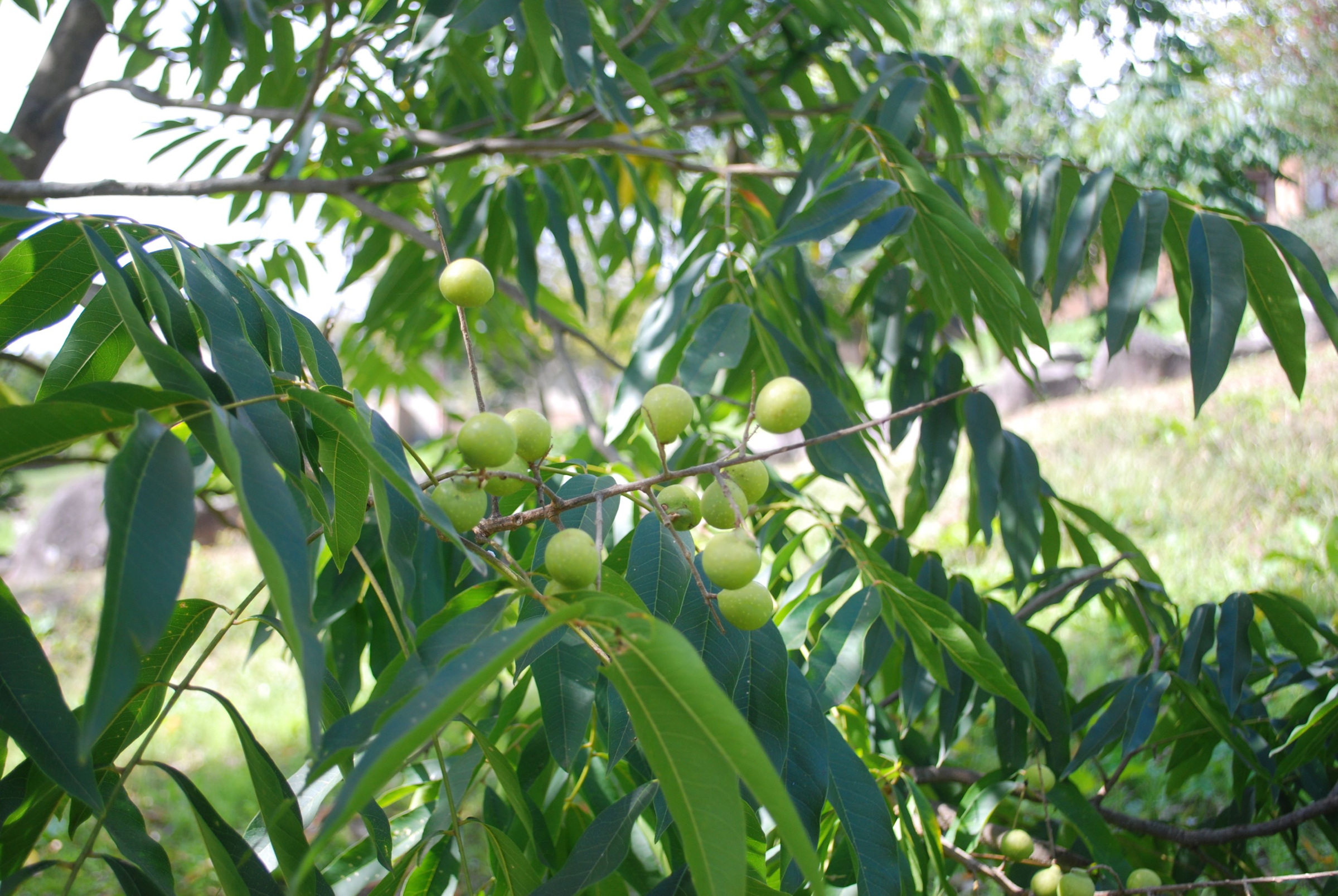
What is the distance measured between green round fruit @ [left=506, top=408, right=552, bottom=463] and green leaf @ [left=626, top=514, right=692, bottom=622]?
0.11 metres

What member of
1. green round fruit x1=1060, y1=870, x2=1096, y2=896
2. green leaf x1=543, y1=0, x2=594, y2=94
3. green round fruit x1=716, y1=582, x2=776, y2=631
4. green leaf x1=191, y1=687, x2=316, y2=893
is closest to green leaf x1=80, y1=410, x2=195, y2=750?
green leaf x1=191, y1=687, x2=316, y2=893

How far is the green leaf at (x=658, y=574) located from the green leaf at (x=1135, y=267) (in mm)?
685

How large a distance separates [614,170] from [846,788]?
78.4 inches

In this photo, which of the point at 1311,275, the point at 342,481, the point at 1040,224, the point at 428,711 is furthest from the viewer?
the point at 1040,224

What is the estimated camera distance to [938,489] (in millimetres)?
1393

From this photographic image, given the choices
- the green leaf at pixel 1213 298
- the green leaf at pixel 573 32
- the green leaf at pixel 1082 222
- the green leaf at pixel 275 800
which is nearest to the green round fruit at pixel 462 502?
the green leaf at pixel 275 800

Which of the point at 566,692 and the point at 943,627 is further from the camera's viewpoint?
the point at 943,627

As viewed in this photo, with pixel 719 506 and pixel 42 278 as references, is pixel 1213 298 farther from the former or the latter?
pixel 42 278

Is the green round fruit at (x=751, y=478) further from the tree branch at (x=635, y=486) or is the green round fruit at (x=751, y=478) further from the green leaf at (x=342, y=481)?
the green leaf at (x=342, y=481)

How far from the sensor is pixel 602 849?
2.39 ft

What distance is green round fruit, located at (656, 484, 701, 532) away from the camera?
0.70 meters

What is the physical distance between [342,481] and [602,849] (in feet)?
1.24

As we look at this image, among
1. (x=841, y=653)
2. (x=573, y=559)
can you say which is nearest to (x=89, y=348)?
(x=573, y=559)

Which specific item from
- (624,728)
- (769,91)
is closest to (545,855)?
(624,728)
